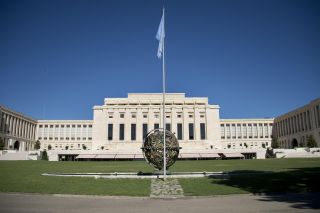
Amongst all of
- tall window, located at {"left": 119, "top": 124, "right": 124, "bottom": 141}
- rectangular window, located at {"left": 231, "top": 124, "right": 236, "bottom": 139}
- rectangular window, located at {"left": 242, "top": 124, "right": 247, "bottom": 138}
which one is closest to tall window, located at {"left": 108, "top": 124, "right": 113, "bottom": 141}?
tall window, located at {"left": 119, "top": 124, "right": 124, "bottom": 141}

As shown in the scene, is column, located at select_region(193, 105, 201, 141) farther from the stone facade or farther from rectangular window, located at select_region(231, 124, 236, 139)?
rectangular window, located at select_region(231, 124, 236, 139)

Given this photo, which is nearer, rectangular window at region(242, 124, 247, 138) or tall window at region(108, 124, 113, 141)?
tall window at region(108, 124, 113, 141)

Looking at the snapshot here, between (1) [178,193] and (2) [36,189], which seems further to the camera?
(2) [36,189]

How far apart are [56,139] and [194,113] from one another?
202ft

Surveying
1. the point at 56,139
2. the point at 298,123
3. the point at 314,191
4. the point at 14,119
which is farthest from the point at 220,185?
the point at 56,139

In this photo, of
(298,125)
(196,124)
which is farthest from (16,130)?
(298,125)

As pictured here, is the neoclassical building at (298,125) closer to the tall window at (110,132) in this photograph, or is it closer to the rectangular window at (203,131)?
the rectangular window at (203,131)

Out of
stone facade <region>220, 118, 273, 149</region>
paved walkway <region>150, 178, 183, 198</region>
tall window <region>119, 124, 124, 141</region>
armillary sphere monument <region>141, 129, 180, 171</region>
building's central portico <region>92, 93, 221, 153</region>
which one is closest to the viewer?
paved walkway <region>150, 178, 183, 198</region>

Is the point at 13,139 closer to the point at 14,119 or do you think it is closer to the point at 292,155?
the point at 14,119

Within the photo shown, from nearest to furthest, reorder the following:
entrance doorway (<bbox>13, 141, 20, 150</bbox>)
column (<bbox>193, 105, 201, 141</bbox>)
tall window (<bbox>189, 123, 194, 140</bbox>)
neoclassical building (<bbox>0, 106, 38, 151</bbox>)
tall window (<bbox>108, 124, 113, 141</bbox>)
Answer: tall window (<bbox>108, 124, 113, 141</bbox>), column (<bbox>193, 105, 201, 141</bbox>), tall window (<bbox>189, 123, 194, 140</bbox>), neoclassical building (<bbox>0, 106, 38, 151</bbox>), entrance doorway (<bbox>13, 141, 20, 150</bbox>)

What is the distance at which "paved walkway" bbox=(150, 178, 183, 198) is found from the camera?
13.8 m

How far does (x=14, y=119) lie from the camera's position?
10125 centimetres

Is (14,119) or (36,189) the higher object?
(14,119)

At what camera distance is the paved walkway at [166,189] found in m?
13.8
